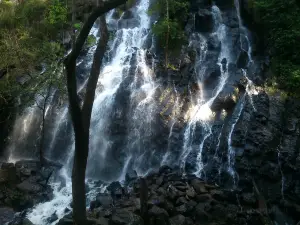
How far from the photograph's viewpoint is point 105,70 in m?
18.2

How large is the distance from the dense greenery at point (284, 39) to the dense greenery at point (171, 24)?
441cm

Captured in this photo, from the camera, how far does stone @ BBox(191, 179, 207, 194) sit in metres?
11.5

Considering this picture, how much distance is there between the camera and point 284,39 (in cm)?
1612

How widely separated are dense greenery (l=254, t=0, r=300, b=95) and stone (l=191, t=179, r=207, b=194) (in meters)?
6.41

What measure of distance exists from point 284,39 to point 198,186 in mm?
9110

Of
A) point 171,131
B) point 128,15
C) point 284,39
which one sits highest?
point 128,15

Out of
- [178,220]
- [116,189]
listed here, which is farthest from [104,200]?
[178,220]

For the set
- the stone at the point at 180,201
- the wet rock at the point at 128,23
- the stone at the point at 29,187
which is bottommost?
the stone at the point at 180,201

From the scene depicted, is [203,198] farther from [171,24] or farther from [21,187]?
[171,24]

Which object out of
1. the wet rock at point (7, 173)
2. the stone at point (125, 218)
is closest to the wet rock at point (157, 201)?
the stone at point (125, 218)

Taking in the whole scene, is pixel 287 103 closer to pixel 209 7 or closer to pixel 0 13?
pixel 209 7

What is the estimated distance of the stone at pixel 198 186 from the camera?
11.5 meters

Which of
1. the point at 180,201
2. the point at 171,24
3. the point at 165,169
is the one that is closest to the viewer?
the point at 180,201

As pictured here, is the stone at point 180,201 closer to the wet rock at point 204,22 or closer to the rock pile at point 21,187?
the rock pile at point 21,187
